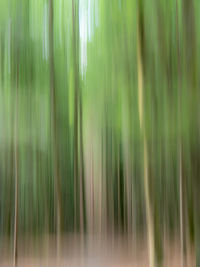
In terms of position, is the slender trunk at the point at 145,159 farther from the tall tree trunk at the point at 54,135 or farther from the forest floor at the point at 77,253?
the tall tree trunk at the point at 54,135

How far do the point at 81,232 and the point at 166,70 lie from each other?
889 millimetres

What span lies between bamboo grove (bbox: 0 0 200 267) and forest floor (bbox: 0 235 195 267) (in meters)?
0.04

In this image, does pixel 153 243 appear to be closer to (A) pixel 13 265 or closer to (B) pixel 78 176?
(B) pixel 78 176

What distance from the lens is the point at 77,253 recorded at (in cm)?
140

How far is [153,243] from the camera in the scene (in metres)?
1.36

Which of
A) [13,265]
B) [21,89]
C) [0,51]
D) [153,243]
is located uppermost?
[0,51]

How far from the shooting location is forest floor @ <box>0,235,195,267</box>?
1.38m

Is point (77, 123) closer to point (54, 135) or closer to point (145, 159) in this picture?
point (54, 135)

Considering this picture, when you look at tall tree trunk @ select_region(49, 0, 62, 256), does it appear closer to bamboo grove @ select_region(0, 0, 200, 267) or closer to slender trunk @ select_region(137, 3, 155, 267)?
bamboo grove @ select_region(0, 0, 200, 267)

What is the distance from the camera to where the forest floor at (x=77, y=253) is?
1.38 meters

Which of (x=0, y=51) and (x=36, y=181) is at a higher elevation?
(x=0, y=51)

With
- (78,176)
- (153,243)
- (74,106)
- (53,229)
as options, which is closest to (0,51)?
(74,106)

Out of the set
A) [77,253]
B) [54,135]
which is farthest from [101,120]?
[77,253]

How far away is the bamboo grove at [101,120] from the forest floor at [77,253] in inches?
1.7
